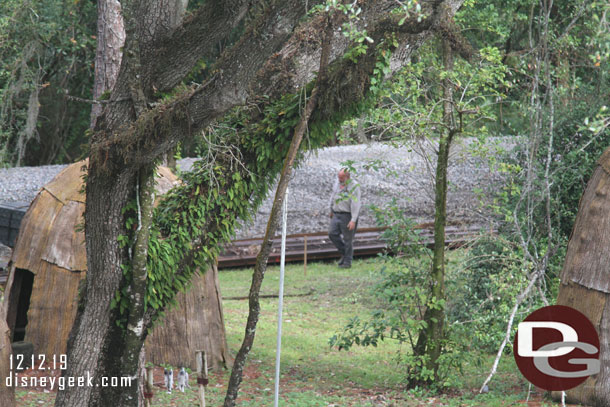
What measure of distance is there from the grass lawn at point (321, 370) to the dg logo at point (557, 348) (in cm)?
31

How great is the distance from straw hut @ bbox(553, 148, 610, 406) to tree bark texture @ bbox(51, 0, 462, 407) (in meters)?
2.42

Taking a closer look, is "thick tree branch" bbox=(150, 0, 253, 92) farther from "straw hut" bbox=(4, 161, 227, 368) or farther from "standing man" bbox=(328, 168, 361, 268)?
"standing man" bbox=(328, 168, 361, 268)

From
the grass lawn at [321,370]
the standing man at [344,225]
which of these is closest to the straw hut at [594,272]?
the grass lawn at [321,370]

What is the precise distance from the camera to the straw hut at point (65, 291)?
848cm

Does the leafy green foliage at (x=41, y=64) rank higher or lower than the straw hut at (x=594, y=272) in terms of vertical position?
higher

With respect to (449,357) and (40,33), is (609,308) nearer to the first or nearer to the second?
(449,357)

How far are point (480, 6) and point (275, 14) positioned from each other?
399 inches

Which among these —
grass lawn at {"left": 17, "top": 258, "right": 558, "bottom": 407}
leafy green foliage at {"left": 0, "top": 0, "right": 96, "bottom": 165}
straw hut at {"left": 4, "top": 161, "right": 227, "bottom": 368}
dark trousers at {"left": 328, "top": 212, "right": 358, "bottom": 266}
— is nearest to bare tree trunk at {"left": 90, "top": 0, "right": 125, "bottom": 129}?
straw hut at {"left": 4, "top": 161, "right": 227, "bottom": 368}

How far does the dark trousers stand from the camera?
14977 mm

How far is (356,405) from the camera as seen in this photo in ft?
25.5

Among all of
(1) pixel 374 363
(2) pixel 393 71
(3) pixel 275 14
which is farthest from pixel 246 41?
(1) pixel 374 363

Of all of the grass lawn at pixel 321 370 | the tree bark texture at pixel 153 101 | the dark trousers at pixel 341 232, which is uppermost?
the tree bark texture at pixel 153 101

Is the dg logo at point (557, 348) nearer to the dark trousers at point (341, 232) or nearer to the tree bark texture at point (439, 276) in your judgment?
the tree bark texture at point (439, 276)

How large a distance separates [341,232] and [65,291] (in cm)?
744
